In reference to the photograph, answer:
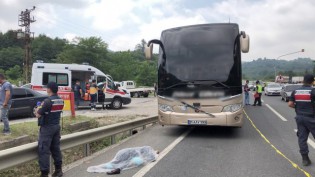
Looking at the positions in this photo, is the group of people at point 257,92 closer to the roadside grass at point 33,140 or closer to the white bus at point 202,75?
the roadside grass at point 33,140

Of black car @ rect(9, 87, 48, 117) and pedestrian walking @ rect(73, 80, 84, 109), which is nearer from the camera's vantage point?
black car @ rect(9, 87, 48, 117)

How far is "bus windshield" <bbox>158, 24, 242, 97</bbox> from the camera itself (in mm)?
9648

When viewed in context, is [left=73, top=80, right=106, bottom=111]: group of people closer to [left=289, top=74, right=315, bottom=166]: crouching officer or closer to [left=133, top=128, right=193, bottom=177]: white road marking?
[left=133, top=128, right=193, bottom=177]: white road marking

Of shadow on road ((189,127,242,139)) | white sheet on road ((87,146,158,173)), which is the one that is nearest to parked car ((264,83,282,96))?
shadow on road ((189,127,242,139))

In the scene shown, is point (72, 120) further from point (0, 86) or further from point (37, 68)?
point (37, 68)

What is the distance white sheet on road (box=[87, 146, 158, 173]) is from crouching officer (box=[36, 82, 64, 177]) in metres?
0.78

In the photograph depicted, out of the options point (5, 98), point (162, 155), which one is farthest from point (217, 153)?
point (5, 98)

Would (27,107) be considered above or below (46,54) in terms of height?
below

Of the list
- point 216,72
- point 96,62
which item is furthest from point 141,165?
point 96,62

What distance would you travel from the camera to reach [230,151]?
8.04m

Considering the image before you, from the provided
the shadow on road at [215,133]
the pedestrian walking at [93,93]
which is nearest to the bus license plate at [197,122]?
the shadow on road at [215,133]

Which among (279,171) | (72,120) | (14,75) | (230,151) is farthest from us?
(14,75)

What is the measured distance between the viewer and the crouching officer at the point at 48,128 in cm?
579

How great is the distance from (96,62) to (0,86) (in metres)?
70.5
